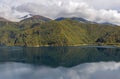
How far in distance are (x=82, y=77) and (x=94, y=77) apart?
5.12m

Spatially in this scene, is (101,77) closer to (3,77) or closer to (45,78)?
(45,78)

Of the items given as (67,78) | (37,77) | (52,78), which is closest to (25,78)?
(37,77)

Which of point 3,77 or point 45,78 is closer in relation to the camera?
point 45,78

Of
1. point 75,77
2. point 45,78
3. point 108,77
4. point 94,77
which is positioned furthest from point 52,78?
point 108,77

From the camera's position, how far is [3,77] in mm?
101812

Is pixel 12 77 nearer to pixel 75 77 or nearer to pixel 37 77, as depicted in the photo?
pixel 37 77

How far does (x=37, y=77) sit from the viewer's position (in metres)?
98.4

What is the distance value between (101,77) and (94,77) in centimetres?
317

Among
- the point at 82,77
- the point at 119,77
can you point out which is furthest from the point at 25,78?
the point at 119,77

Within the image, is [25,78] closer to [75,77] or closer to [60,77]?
[60,77]

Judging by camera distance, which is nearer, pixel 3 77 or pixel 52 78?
pixel 52 78

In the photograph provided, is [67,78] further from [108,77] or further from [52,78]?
[108,77]

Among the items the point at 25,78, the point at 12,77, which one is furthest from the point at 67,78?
the point at 12,77

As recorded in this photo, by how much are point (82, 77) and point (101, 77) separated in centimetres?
825
